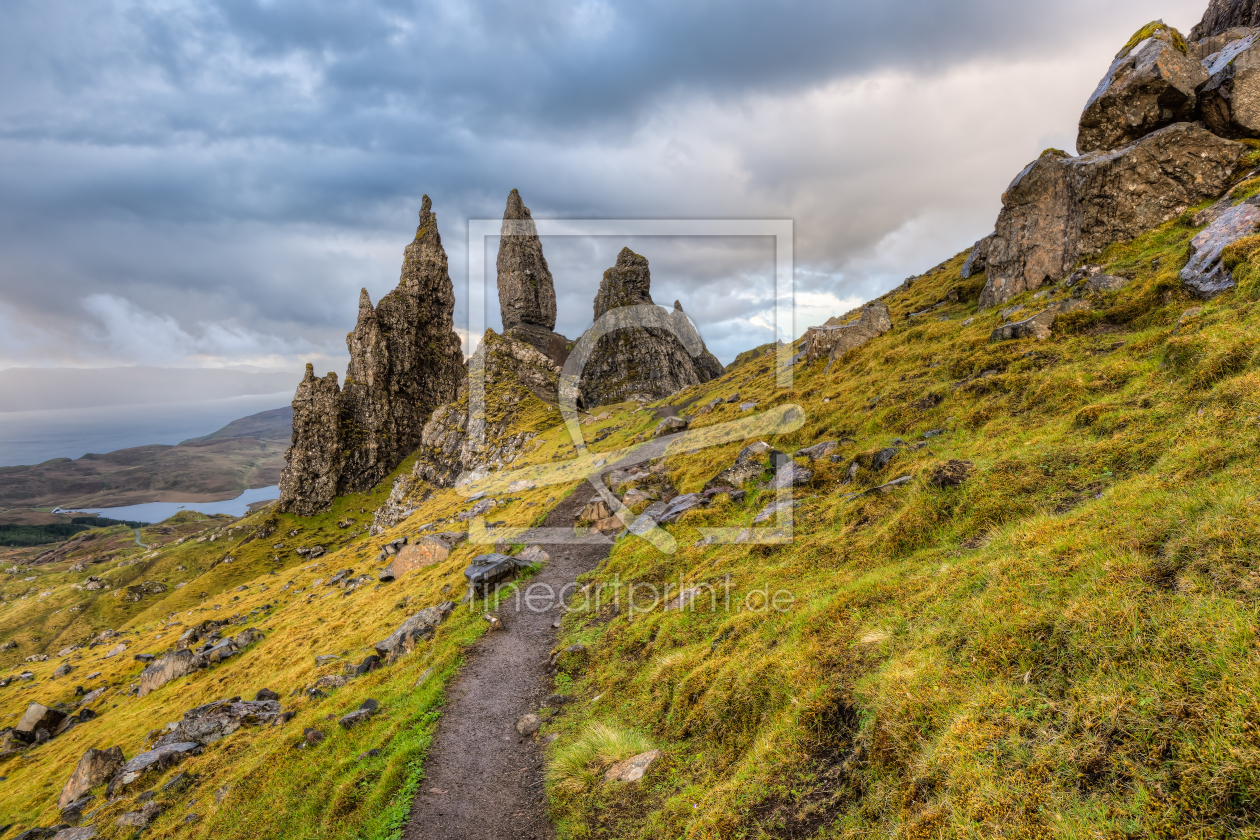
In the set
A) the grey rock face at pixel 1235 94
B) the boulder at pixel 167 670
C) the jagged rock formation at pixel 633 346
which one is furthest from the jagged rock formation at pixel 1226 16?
the boulder at pixel 167 670

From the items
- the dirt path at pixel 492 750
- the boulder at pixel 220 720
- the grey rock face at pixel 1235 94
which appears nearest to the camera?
the dirt path at pixel 492 750

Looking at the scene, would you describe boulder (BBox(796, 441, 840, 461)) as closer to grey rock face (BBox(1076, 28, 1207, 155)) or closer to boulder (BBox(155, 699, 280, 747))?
grey rock face (BBox(1076, 28, 1207, 155))

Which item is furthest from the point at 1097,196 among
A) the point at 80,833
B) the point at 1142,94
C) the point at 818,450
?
the point at 80,833

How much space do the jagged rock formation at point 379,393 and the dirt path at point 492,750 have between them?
138618mm

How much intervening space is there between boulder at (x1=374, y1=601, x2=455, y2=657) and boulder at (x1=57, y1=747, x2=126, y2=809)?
1687 cm

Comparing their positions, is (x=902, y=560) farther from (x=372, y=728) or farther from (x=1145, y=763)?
(x=372, y=728)

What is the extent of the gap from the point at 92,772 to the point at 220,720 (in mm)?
11374

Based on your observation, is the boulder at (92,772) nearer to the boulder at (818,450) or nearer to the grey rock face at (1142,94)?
the boulder at (818,450)

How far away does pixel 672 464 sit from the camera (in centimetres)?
3556

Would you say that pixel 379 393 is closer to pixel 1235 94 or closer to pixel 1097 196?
pixel 1097 196

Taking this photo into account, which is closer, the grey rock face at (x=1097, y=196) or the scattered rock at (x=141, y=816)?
the scattered rock at (x=141, y=816)

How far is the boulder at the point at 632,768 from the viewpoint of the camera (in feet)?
35.6

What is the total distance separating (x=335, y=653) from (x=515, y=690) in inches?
635

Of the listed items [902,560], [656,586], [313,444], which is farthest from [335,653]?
[313,444]
